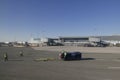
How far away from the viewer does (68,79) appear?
17.3 metres

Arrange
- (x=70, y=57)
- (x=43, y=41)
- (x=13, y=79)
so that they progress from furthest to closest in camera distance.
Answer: (x=43, y=41) < (x=70, y=57) < (x=13, y=79)

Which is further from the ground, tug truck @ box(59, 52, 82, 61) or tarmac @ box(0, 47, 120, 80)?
tug truck @ box(59, 52, 82, 61)

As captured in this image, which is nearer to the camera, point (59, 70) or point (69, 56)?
point (59, 70)

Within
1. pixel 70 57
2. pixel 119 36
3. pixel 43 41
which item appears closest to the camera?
pixel 70 57

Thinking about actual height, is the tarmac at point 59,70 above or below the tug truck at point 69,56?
below

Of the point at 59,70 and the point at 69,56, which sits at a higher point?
the point at 69,56

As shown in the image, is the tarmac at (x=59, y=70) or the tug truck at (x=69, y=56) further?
the tug truck at (x=69, y=56)

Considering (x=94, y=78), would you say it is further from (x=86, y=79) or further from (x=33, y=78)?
(x=33, y=78)

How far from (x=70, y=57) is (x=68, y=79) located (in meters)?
23.2

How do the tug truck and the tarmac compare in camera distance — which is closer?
the tarmac

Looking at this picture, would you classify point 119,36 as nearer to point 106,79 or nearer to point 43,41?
point 43,41

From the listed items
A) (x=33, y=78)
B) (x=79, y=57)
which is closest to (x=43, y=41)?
(x=79, y=57)

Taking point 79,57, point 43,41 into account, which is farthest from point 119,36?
point 79,57

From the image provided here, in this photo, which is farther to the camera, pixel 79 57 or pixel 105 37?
pixel 105 37
